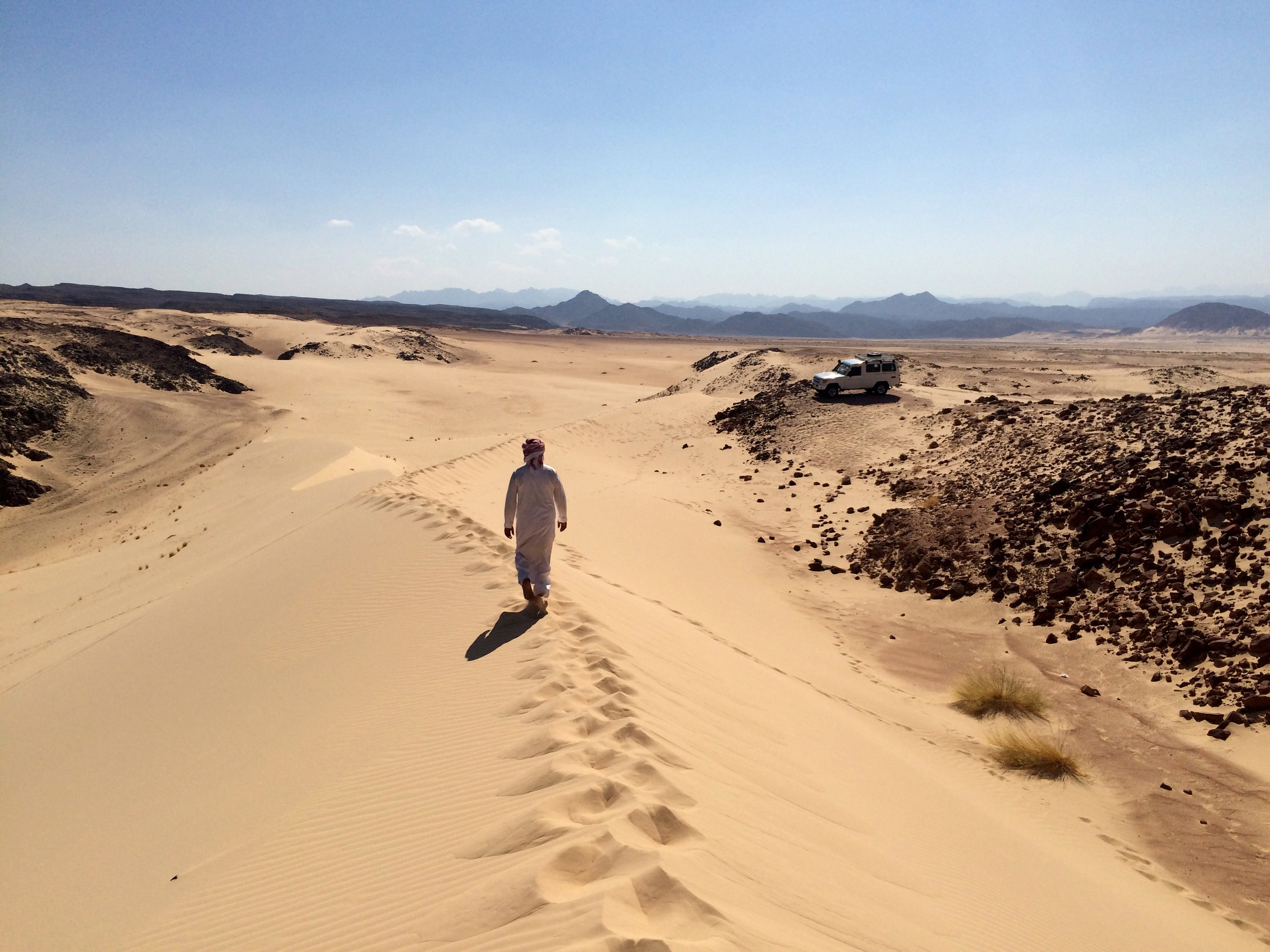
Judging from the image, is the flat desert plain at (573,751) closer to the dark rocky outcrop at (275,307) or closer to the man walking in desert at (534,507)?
the man walking in desert at (534,507)

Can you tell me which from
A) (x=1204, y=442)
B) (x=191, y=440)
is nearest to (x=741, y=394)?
(x=1204, y=442)

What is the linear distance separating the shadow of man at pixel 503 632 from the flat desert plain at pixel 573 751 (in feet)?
0.17

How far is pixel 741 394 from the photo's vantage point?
88.6 ft

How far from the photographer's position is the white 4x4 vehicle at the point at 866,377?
73.1ft

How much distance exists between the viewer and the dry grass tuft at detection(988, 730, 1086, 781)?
6.59 meters

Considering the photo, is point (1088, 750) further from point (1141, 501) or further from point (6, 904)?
point (6, 904)

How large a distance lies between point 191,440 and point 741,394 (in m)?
19.5

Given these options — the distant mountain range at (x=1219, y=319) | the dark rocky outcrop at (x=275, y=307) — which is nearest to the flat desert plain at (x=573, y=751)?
the dark rocky outcrop at (x=275, y=307)

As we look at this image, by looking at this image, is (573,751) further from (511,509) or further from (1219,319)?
(1219,319)

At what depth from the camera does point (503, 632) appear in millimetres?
6215

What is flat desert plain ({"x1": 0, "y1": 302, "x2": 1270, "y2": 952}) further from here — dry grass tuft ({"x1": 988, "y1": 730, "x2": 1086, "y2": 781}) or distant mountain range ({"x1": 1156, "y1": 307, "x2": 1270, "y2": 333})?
distant mountain range ({"x1": 1156, "y1": 307, "x2": 1270, "y2": 333})

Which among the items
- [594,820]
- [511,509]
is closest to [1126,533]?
[511,509]

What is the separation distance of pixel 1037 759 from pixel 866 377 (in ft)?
56.4

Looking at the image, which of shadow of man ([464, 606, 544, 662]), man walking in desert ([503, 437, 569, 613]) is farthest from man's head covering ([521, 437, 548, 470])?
shadow of man ([464, 606, 544, 662])
